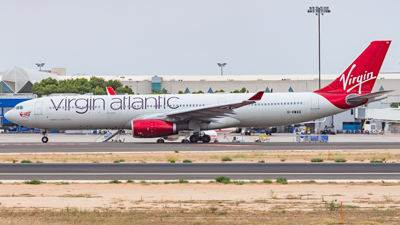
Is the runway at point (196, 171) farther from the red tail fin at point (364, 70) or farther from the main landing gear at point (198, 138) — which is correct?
the red tail fin at point (364, 70)

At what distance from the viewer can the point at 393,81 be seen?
11112 centimetres

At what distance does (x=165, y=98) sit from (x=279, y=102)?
32.5ft

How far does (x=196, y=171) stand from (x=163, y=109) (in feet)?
63.4

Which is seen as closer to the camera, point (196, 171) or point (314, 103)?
point (196, 171)

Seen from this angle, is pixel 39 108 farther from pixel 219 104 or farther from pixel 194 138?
pixel 219 104

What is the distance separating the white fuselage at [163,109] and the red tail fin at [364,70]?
2150 millimetres

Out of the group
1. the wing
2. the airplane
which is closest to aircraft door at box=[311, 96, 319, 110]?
the airplane

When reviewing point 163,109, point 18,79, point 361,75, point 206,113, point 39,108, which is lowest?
point 206,113

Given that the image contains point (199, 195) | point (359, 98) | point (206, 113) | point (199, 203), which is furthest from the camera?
point (359, 98)

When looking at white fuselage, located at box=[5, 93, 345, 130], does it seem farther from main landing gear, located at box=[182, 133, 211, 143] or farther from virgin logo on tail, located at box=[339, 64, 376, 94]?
virgin logo on tail, located at box=[339, 64, 376, 94]

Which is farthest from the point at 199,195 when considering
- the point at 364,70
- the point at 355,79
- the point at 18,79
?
the point at 18,79

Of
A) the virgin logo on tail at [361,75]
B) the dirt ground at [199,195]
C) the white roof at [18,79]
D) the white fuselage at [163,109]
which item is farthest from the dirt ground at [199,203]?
the white roof at [18,79]

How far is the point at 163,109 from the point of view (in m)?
40.1

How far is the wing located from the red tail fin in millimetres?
8628
